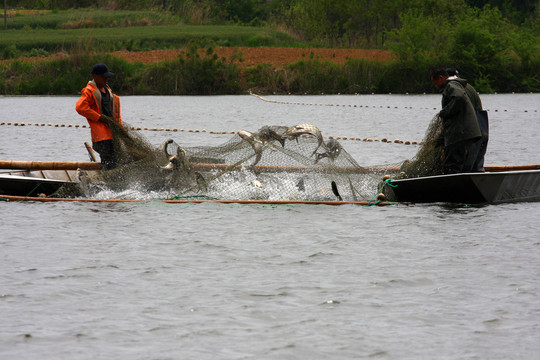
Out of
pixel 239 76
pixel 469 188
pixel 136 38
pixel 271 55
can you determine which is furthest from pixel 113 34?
pixel 469 188

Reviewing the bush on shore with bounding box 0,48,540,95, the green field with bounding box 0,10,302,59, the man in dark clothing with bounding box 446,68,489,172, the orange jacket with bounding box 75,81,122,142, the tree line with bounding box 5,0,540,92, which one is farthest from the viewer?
the green field with bounding box 0,10,302,59

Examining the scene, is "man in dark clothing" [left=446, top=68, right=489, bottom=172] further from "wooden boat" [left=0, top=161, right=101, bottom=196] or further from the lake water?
"wooden boat" [left=0, top=161, right=101, bottom=196]

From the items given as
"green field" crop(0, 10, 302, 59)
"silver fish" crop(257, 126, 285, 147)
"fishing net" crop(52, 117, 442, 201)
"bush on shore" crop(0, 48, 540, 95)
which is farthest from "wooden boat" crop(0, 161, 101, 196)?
"green field" crop(0, 10, 302, 59)

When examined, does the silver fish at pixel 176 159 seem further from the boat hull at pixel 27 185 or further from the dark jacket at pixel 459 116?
the dark jacket at pixel 459 116

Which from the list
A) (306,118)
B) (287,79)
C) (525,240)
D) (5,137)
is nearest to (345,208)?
(525,240)

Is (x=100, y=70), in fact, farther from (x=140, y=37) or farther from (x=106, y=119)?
(x=140, y=37)

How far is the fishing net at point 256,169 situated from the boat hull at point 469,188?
1.13 ft

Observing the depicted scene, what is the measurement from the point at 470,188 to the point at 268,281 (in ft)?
13.3

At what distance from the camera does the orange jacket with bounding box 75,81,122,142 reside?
1120 cm

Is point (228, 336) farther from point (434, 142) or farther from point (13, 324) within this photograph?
point (434, 142)

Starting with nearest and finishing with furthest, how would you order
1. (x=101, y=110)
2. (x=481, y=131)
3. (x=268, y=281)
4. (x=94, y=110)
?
(x=268, y=281) < (x=481, y=131) < (x=94, y=110) < (x=101, y=110)

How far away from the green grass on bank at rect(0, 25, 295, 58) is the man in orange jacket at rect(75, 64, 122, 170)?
3250cm

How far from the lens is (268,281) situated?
7.75 metres

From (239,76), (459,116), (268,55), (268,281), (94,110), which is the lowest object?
(239,76)
